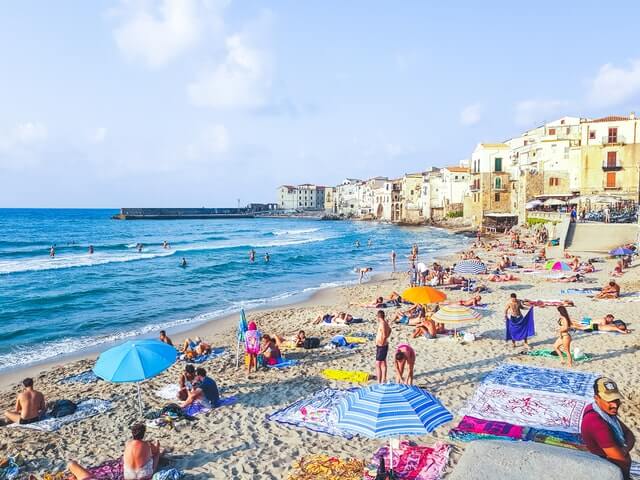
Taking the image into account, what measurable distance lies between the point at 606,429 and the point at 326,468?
3666mm

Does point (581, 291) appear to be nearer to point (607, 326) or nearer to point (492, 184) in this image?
point (607, 326)

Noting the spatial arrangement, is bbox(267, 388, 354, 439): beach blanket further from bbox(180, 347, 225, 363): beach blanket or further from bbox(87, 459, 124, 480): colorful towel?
bbox(180, 347, 225, 363): beach blanket

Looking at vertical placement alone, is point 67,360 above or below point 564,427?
below

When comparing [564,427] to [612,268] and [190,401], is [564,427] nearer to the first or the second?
[190,401]

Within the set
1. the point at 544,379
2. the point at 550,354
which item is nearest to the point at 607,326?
the point at 550,354

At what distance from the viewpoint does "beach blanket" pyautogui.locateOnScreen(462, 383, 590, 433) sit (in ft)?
24.3

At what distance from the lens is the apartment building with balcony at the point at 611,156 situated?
4194 centimetres

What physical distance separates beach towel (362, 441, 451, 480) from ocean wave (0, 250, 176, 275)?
33945mm

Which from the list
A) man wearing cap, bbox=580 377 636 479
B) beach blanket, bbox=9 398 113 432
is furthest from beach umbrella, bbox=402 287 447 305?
man wearing cap, bbox=580 377 636 479

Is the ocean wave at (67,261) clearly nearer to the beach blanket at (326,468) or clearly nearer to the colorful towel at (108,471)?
the colorful towel at (108,471)

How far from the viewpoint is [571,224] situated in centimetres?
3170

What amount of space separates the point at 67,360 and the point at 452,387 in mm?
10673

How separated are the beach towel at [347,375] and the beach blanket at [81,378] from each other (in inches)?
210

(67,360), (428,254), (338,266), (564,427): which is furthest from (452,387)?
(428,254)
